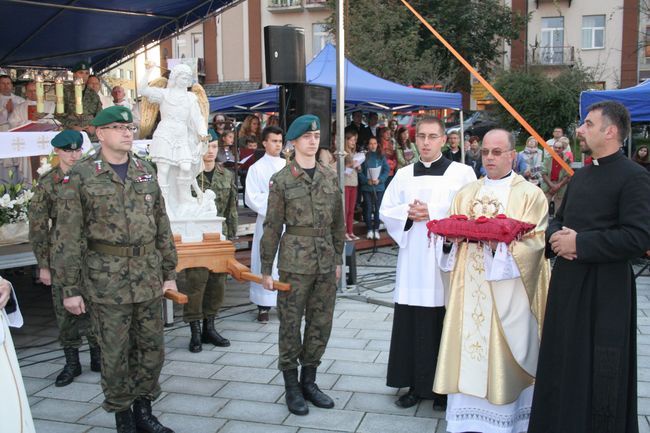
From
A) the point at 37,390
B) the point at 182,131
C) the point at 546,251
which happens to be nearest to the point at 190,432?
the point at 37,390

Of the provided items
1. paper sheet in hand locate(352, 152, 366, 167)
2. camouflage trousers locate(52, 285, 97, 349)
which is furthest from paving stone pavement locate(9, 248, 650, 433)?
paper sheet in hand locate(352, 152, 366, 167)

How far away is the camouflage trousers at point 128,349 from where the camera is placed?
3803mm

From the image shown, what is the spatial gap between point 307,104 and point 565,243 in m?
4.97

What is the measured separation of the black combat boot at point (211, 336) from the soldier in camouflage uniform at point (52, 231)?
1214 millimetres

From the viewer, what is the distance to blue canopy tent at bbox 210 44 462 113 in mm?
11258

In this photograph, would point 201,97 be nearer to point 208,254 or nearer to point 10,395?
point 208,254

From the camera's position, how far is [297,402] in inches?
176

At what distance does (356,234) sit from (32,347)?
6.33 meters

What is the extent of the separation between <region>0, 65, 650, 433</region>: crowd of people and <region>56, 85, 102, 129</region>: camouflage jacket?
13.5 ft

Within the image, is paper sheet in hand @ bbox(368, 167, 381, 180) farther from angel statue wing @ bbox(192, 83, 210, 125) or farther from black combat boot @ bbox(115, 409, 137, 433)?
black combat boot @ bbox(115, 409, 137, 433)

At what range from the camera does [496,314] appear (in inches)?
155

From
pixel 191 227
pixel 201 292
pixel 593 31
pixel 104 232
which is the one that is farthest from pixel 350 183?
pixel 593 31

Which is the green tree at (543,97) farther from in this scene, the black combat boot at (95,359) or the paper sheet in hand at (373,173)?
the black combat boot at (95,359)

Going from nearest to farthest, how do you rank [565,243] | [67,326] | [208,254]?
[565,243]
[67,326]
[208,254]
